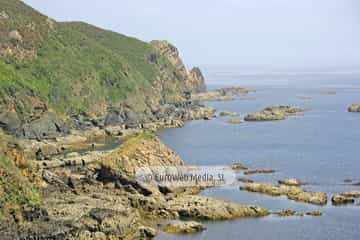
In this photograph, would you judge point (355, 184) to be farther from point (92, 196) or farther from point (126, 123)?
point (126, 123)

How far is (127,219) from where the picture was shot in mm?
64438

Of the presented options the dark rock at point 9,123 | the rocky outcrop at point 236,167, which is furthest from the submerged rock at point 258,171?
the dark rock at point 9,123

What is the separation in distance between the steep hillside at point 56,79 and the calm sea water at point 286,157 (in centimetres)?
2101

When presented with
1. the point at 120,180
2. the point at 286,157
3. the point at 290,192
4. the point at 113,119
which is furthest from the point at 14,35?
the point at 290,192

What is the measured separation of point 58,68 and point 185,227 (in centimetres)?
10133

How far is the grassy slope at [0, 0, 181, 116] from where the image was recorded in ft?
474

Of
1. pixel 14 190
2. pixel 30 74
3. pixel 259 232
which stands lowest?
pixel 259 232


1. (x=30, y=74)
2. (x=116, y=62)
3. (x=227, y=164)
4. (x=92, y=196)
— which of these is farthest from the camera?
(x=116, y=62)

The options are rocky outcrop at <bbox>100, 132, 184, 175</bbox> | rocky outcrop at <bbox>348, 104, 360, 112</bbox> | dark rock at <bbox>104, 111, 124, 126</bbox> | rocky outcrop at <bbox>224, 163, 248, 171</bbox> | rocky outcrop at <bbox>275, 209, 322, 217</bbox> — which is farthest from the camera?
rocky outcrop at <bbox>348, 104, 360, 112</bbox>

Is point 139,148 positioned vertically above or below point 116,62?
below

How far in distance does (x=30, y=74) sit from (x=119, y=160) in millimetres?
73588

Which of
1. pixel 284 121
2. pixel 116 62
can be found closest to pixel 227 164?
pixel 284 121

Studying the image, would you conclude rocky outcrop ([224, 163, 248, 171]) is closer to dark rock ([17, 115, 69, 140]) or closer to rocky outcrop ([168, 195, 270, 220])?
rocky outcrop ([168, 195, 270, 220])

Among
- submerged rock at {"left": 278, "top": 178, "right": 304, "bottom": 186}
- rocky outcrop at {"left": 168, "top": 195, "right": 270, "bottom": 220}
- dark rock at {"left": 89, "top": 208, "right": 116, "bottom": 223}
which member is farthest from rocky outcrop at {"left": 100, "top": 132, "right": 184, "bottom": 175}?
submerged rock at {"left": 278, "top": 178, "right": 304, "bottom": 186}
